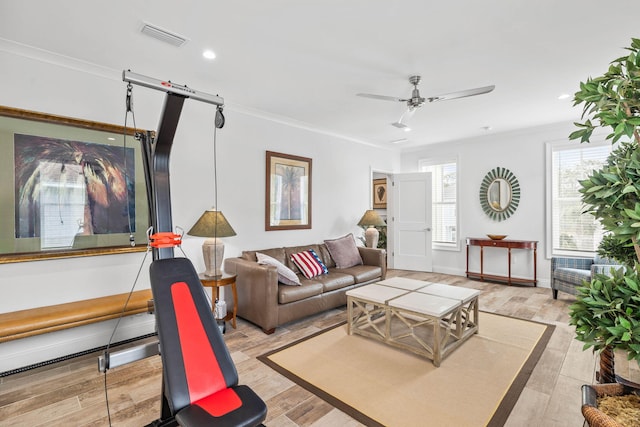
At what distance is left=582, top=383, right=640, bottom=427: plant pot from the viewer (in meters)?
1.00

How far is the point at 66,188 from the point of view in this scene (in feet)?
9.15

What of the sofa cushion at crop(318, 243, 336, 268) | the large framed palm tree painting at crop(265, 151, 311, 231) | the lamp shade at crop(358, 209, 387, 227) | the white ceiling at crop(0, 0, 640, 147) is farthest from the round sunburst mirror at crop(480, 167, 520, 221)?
the large framed palm tree painting at crop(265, 151, 311, 231)

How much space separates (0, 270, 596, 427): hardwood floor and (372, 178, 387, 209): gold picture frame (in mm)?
4804

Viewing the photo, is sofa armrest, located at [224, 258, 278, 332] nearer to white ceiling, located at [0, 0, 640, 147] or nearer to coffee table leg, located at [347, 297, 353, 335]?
coffee table leg, located at [347, 297, 353, 335]

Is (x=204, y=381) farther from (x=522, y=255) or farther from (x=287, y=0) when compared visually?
(x=522, y=255)

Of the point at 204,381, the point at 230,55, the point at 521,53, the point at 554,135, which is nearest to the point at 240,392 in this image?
the point at 204,381

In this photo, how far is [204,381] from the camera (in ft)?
4.84

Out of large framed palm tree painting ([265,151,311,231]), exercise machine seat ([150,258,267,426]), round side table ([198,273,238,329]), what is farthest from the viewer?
large framed palm tree painting ([265,151,311,231])

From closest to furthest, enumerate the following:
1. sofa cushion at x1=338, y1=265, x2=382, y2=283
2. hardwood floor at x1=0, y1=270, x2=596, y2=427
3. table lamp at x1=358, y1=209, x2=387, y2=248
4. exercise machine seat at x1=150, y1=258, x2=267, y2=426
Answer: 1. exercise machine seat at x1=150, y1=258, x2=267, y2=426
2. hardwood floor at x1=0, y1=270, x2=596, y2=427
3. sofa cushion at x1=338, y1=265, x2=382, y2=283
4. table lamp at x1=358, y1=209, x2=387, y2=248

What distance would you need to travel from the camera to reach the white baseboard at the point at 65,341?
250cm

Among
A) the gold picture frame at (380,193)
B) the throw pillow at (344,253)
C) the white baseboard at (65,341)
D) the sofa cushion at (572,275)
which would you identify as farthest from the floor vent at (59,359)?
the gold picture frame at (380,193)

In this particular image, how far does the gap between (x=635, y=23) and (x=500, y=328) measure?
9.43 feet

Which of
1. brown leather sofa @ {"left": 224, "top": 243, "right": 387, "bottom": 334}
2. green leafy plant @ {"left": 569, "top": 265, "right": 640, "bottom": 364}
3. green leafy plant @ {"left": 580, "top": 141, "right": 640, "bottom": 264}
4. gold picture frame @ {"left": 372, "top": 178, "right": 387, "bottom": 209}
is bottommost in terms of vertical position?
brown leather sofa @ {"left": 224, "top": 243, "right": 387, "bottom": 334}

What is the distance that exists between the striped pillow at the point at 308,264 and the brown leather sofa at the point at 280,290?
8cm
